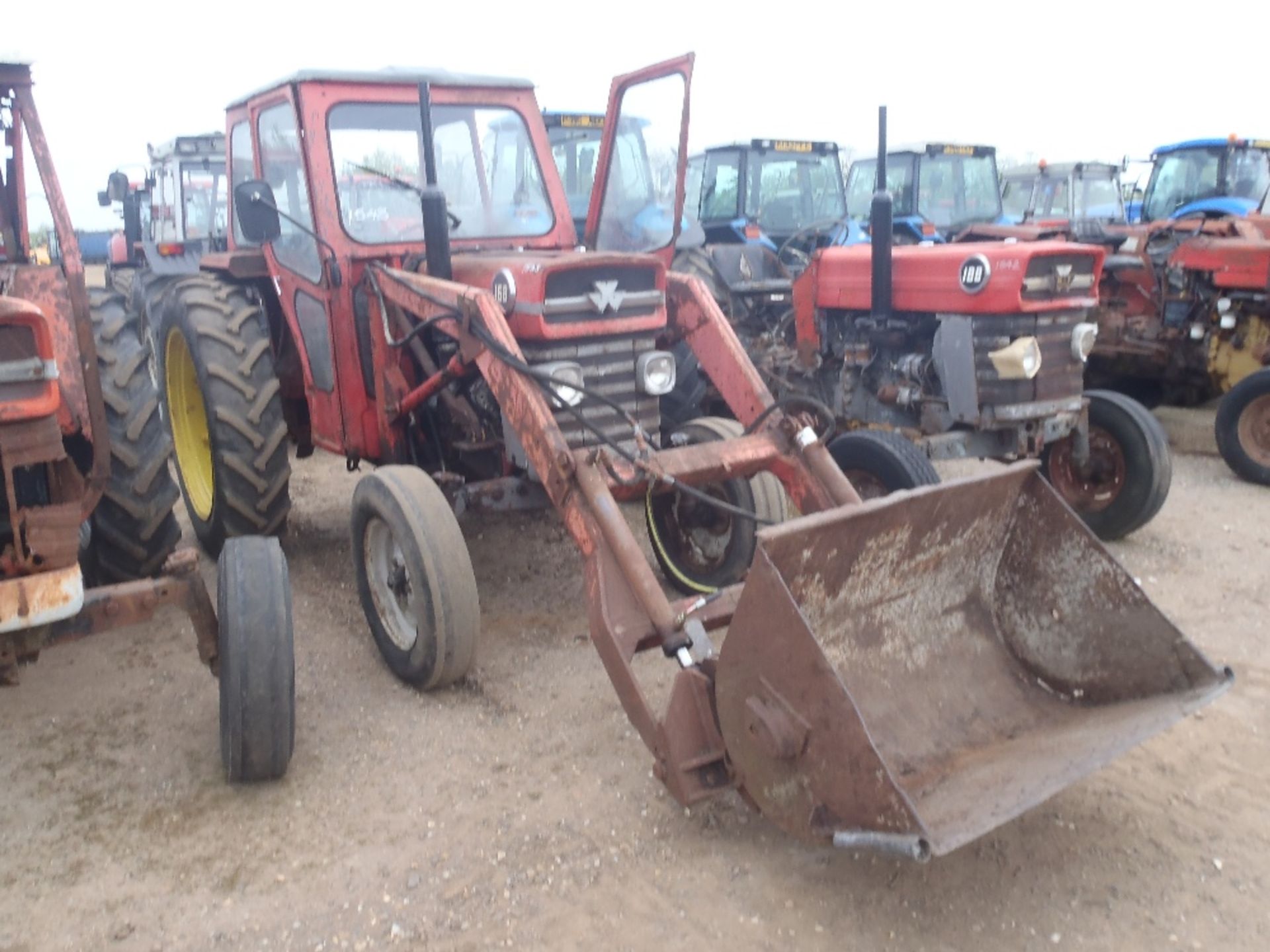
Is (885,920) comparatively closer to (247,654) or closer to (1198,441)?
(247,654)

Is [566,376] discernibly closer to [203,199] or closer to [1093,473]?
[1093,473]

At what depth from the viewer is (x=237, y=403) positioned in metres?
4.45

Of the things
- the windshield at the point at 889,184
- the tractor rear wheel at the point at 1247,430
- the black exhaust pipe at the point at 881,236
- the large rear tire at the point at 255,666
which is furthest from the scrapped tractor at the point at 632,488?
the windshield at the point at 889,184

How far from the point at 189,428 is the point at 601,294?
2715 millimetres

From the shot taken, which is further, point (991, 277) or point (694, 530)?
point (991, 277)

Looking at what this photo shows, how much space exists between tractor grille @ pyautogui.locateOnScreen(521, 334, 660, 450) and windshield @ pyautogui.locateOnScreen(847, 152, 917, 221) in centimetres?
675

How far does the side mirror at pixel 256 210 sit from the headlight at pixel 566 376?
4.00 feet

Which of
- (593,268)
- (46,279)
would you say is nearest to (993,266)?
(593,268)

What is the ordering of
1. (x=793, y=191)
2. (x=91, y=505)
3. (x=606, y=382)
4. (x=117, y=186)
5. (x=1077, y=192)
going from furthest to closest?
(x=1077, y=192) → (x=117, y=186) → (x=793, y=191) → (x=606, y=382) → (x=91, y=505)

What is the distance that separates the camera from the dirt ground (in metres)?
2.56

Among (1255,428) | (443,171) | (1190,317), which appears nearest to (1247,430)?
(1255,428)

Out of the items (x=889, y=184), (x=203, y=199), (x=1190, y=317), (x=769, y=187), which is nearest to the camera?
(x=1190, y=317)

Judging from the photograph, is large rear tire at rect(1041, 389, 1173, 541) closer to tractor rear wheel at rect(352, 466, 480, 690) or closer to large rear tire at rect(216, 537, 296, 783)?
tractor rear wheel at rect(352, 466, 480, 690)

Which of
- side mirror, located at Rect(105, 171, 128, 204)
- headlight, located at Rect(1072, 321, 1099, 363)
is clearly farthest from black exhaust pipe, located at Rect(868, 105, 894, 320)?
side mirror, located at Rect(105, 171, 128, 204)
